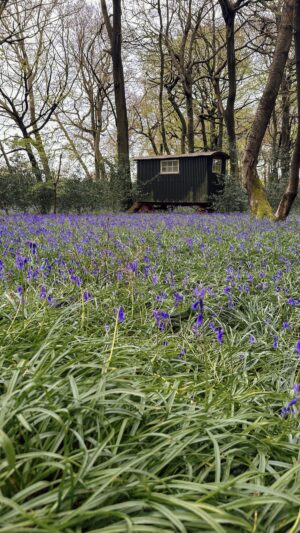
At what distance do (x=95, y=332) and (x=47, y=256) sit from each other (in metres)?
2.51

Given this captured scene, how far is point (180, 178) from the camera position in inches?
883

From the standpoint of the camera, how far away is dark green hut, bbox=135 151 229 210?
2167 centimetres

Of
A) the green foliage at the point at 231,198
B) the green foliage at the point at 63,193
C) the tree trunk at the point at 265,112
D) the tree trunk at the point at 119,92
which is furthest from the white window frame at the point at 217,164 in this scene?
the tree trunk at the point at 265,112

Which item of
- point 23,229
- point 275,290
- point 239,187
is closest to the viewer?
point 275,290

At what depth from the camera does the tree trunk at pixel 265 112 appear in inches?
425

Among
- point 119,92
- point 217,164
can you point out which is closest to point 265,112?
point 119,92

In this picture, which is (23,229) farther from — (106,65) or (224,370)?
(106,65)

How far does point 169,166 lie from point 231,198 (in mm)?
4698

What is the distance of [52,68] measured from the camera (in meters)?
22.9

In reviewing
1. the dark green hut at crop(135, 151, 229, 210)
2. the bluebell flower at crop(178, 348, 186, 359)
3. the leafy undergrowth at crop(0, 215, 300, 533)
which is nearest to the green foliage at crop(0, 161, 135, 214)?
the dark green hut at crop(135, 151, 229, 210)

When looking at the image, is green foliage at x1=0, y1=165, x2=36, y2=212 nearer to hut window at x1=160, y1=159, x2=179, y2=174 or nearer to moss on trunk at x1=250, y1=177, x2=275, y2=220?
hut window at x1=160, y1=159, x2=179, y2=174

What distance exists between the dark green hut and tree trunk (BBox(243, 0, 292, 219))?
31.9 feet

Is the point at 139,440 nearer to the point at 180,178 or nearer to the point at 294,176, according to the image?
the point at 294,176

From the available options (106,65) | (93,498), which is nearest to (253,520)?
(93,498)
